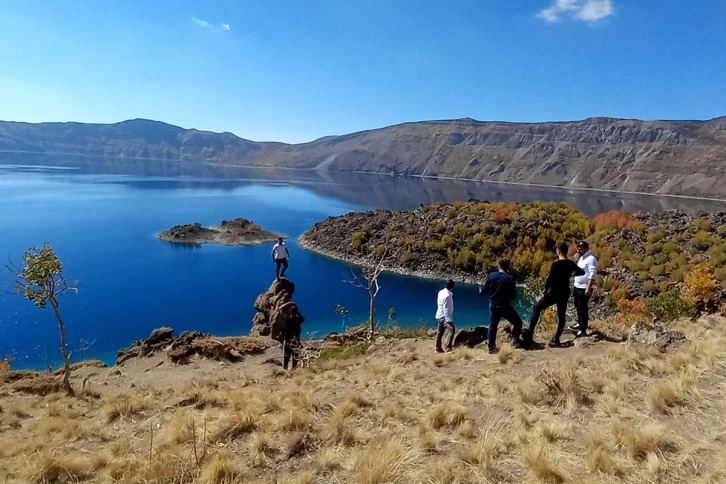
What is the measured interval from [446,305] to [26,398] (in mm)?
11040

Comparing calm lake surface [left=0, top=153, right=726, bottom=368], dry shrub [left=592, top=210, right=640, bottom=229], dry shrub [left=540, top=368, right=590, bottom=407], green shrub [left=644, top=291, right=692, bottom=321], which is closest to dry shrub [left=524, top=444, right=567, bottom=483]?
dry shrub [left=540, top=368, right=590, bottom=407]

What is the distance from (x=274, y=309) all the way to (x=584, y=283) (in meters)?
14.9

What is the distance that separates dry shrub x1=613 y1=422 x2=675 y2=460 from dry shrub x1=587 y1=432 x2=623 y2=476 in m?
0.21

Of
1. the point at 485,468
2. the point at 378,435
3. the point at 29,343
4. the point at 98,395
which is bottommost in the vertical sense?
the point at 29,343

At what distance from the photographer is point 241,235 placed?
201 feet

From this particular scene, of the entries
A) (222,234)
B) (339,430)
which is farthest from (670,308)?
(222,234)

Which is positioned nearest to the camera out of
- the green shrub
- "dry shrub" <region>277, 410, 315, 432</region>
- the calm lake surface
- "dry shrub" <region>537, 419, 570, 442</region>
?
"dry shrub" <region>537, 419, 570, 442</region>

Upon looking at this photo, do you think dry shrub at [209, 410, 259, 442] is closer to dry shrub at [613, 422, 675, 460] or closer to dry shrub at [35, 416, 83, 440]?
dry shrub at [35, 416, 83, 440]

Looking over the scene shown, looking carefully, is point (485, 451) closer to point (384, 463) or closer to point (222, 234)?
point (384, 463)

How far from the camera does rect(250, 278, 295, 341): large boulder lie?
66.1 feet

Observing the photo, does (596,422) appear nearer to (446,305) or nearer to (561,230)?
(446,305)

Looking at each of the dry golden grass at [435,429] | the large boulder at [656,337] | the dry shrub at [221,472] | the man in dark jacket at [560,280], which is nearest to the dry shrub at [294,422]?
the dry golden grass at [435,429]

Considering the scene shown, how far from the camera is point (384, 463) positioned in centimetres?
502

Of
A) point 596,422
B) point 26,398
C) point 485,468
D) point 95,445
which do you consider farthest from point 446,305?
point 26,398
